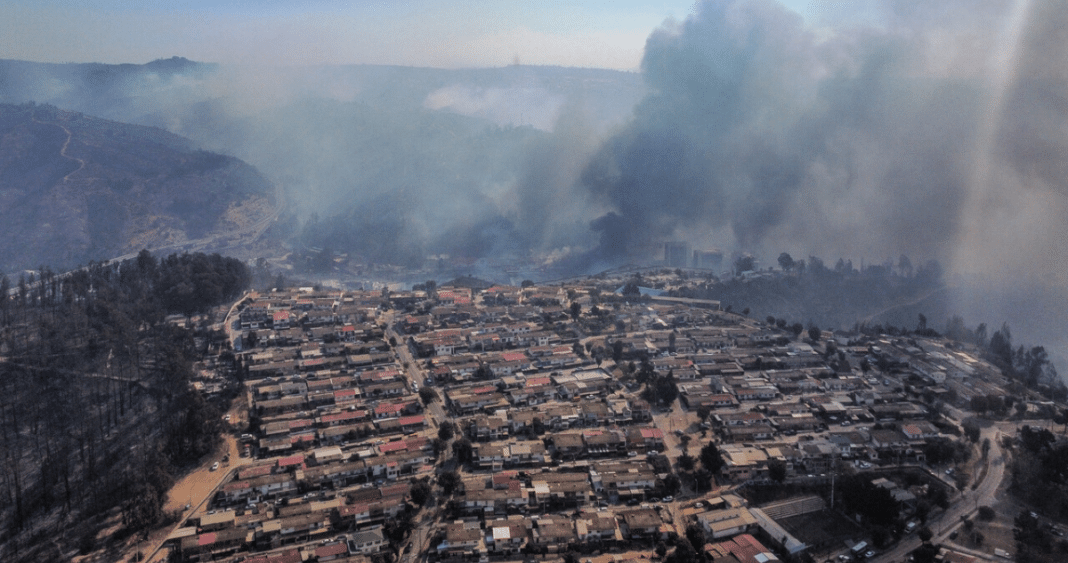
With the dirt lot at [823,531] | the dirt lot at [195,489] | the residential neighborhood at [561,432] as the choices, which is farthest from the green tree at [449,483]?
the dirt lot at [823,531]

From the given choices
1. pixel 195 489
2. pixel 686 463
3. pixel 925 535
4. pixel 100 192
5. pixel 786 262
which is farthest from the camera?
pixel 100 192

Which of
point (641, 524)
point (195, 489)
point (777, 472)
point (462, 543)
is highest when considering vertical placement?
point (777, 472)

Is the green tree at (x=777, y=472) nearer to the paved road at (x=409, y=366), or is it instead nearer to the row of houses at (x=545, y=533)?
the row of houses at (x=545, y=533)

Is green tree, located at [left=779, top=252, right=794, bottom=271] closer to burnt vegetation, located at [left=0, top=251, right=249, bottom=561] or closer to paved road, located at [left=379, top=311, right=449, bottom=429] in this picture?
paved road, located at [left=379, top=311, right=449, bottom=429]

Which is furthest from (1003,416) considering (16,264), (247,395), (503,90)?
(503,90)

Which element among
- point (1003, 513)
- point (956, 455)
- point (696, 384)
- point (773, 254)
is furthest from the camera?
point (773, 254)

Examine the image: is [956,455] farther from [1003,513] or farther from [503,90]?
[503,90]

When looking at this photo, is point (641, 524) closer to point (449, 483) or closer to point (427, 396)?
point (449, 483)

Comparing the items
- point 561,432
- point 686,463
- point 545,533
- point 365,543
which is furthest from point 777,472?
point 365,543
